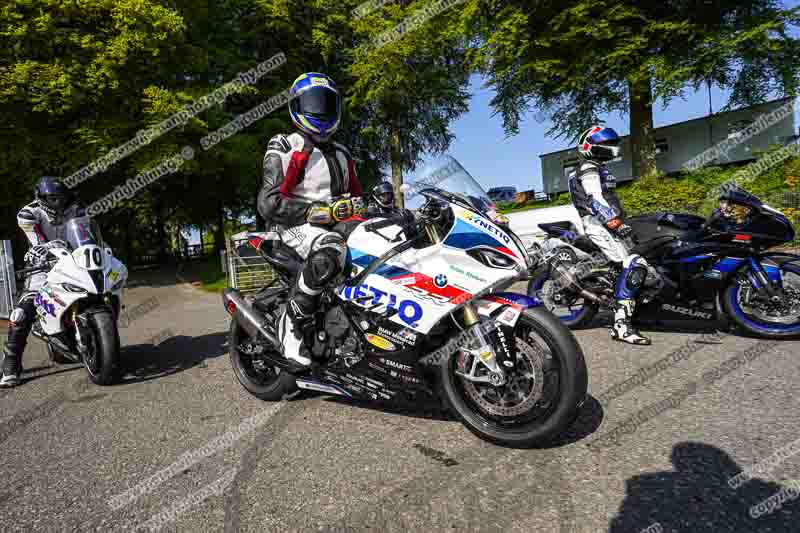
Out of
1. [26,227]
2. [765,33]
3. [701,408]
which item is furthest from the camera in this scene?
[765,33]

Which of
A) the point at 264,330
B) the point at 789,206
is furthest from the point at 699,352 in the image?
the point at 789,206

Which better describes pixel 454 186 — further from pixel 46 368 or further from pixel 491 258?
pixel 46 368

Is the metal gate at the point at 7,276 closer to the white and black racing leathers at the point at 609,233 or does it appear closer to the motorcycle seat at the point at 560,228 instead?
the motorcycle seat at the point at 560,228

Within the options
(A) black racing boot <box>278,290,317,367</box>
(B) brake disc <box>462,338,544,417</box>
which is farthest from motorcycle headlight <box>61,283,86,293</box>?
(B) brake disc <box>462,338,544,417</box>

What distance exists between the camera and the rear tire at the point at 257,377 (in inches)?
144

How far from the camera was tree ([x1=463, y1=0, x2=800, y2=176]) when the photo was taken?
14.3 m

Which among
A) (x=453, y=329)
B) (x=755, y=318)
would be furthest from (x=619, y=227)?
(x=453, y=329)

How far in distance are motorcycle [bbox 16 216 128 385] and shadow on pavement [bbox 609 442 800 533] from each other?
4179mm

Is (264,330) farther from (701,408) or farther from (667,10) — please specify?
(667,10)

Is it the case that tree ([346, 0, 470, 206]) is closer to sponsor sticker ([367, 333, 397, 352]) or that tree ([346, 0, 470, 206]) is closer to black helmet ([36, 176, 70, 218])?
black helmet ([36, 176, 70, 218])

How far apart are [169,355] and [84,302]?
1.31 metres

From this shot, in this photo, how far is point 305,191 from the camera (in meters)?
3.53

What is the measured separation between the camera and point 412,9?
19641 millimetres

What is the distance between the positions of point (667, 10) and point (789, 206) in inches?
357
